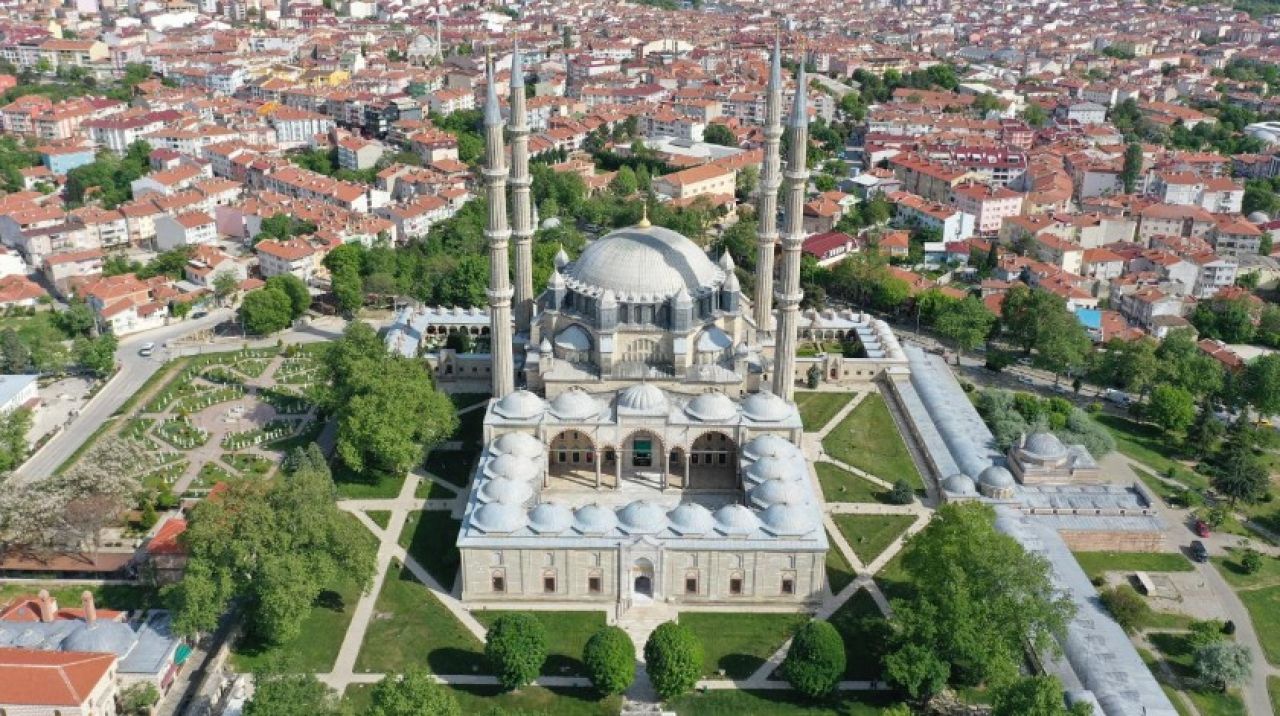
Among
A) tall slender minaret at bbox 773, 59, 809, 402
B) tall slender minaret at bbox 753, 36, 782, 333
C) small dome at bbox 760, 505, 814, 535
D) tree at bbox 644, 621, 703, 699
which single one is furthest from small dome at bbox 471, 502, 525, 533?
tall slender minaret at bbox 753, 36, 782, 333

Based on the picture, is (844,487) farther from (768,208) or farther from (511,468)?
(511,468)

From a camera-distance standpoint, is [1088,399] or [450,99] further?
[450,99]

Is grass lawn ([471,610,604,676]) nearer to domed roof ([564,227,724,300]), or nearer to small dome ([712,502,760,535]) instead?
small dome ([712,502,760,535])

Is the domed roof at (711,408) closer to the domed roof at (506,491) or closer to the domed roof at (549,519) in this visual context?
the domed roof at (506,491)

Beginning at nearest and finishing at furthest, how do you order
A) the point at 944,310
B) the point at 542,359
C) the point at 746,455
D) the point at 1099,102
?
the point at 746,455
the point at 542,359
the point at 944,310
the point at 1099,102

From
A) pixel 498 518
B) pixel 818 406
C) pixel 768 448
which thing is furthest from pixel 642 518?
pixel 818 406

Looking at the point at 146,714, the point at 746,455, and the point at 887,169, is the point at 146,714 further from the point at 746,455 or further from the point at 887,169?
the point at 887,169

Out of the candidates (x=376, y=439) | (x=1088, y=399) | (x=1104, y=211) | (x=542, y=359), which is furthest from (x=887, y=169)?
(x=376, y=439)
